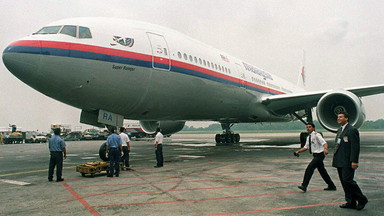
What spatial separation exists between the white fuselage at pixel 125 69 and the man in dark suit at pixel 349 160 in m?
6.03

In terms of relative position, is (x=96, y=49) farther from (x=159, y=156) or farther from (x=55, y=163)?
(x=159, y=156)

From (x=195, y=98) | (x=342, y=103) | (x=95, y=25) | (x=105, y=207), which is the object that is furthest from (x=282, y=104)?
(x=105, y=207)

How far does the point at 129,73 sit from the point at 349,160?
6285 mm

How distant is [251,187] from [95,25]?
6237 millimetres

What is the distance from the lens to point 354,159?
4.32 m

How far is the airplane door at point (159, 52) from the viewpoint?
376 inches

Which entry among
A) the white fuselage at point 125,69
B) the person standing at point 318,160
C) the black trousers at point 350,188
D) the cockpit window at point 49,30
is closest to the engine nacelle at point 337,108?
the white fuselage at point 125,69

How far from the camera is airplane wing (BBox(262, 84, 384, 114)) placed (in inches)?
552

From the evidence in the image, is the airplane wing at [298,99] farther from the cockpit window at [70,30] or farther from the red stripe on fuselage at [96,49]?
the cockpit window at [70,30]

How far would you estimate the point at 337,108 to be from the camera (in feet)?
41.9

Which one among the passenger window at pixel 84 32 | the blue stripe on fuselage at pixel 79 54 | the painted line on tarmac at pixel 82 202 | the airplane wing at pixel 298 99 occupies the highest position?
the passenger window at pixel 84 32

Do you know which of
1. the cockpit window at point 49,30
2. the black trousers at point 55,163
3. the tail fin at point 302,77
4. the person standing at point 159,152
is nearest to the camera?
the black trousers at point 55,163

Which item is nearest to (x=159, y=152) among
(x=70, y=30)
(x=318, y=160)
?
(x=70, y=30)

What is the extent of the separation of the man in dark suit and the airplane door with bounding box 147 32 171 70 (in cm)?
613
